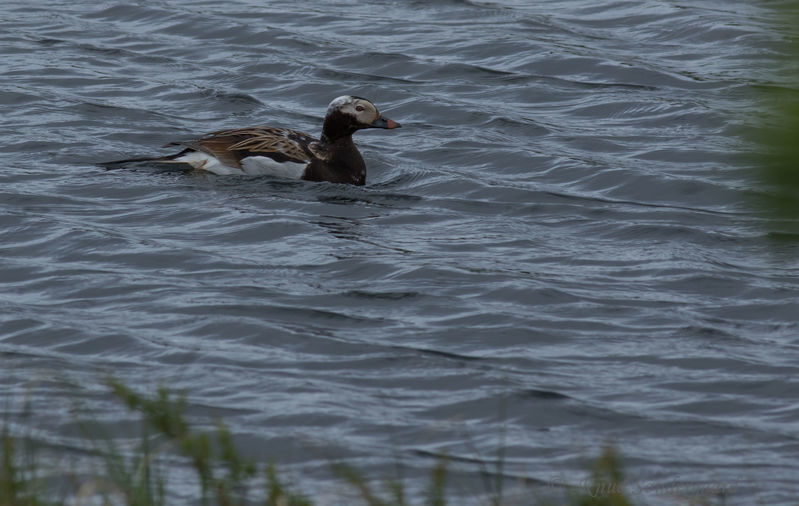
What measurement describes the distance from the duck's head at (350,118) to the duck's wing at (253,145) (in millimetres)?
266

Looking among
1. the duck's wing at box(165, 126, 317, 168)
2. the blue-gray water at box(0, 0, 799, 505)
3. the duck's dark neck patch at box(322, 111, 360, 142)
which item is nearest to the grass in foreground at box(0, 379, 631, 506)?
the blue-gray water at box(0, 0, 799, 505)

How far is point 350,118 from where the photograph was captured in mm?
12359

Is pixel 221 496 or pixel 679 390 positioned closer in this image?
pixel 221 496

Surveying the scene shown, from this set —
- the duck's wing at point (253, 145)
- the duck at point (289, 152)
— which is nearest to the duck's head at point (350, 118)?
the duck at point (289, 152)

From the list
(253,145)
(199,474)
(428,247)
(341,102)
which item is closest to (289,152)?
(253,145)

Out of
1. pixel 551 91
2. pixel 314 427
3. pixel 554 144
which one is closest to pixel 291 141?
pixel 554 144

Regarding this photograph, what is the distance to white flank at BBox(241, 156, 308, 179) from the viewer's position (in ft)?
39.6

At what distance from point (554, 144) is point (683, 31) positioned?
414 cm

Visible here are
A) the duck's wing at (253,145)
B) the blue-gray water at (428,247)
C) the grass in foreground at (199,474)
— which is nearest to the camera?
the grass in foreground at (199,474)

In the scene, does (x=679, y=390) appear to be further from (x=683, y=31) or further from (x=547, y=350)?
(x=683, y=31)

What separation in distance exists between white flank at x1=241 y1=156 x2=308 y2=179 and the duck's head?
461 mm

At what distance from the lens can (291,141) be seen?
12.2 metres

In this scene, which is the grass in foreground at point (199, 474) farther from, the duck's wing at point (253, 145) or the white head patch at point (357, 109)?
the white head patch at point (357, 109)

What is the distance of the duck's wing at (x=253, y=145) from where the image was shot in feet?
39.5
